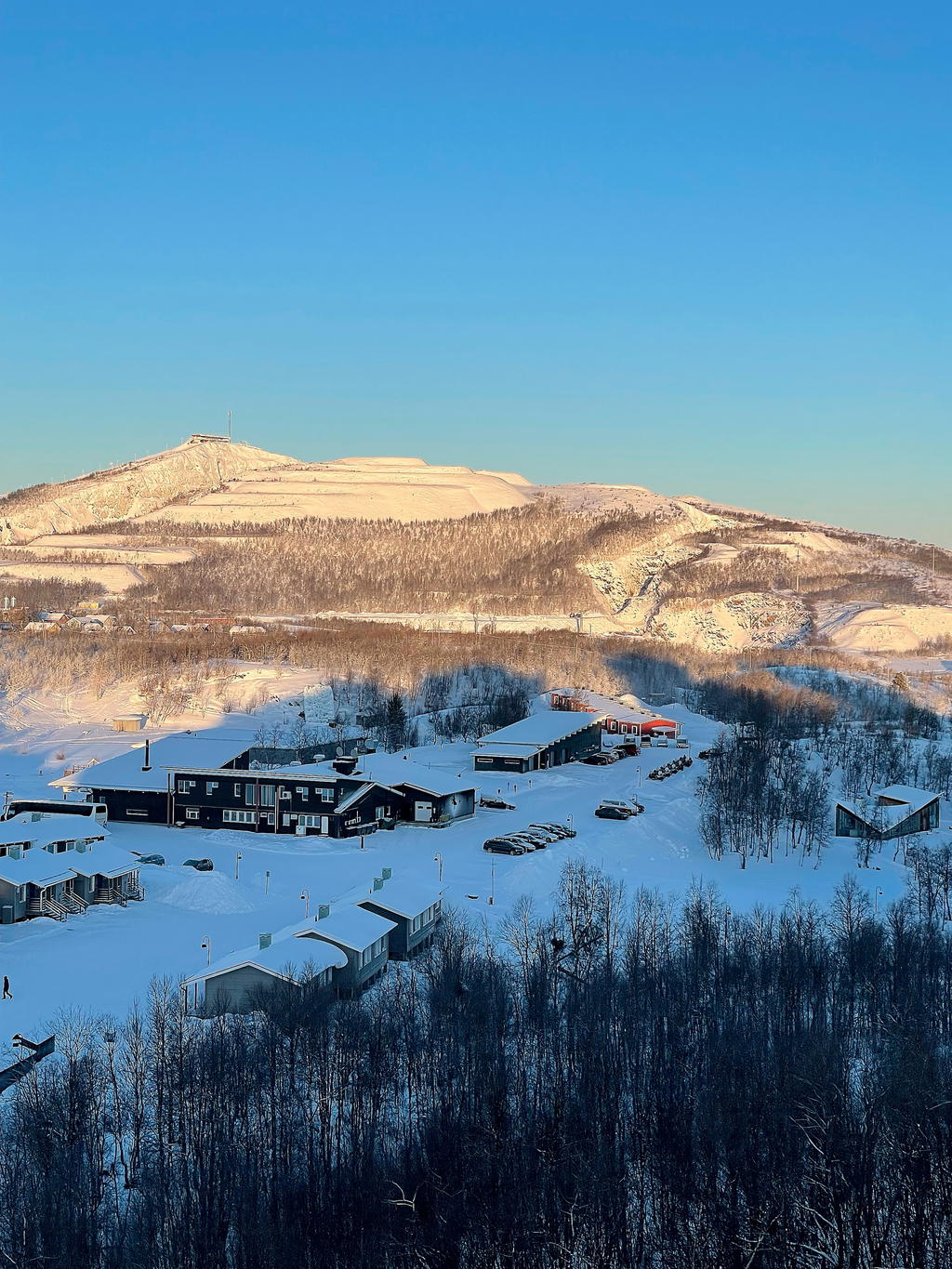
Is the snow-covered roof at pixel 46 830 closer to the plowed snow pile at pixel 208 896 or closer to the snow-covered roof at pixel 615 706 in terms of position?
the plowed snow pile at pixel 208 896

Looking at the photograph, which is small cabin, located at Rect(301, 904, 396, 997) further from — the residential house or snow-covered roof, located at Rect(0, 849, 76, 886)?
snow-covered roof, located at Rect(0, 849, 76, 886)

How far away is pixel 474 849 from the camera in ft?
106

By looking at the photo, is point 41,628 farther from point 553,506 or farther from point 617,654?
point 553,506

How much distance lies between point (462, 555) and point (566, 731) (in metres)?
79.7

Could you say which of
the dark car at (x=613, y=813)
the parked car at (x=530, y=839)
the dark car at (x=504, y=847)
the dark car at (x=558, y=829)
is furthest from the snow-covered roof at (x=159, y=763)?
the dark car at (x=613, y=813)

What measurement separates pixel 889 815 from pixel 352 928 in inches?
772

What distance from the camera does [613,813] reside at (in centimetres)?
3656

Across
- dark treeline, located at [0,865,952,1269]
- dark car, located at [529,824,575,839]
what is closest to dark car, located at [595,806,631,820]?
dark car, located at [529,824,575,839]

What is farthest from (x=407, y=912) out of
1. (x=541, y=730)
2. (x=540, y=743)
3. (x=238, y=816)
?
(x=541, y=730)

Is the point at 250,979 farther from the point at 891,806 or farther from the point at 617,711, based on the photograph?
the point at 617,711

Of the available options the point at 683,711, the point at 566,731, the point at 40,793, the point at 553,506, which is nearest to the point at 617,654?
the point at 683,711

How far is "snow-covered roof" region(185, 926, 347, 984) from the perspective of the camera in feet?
65.8

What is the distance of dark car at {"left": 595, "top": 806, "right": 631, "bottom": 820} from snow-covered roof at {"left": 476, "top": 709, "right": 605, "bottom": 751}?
780cm

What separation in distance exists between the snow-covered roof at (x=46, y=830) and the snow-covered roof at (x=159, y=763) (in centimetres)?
569
